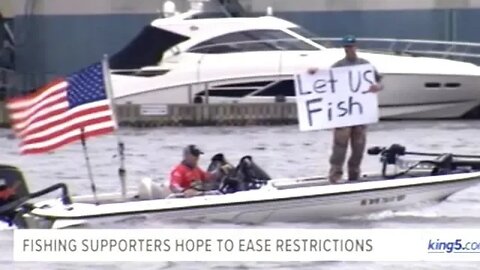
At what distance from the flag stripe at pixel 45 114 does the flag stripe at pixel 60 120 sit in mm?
34

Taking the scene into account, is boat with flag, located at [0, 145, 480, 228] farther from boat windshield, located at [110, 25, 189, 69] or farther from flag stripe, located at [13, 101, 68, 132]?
boat windshield, located at [110, 25, 189, 69]

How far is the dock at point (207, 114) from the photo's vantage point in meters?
38.4

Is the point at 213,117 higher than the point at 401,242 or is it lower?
lower

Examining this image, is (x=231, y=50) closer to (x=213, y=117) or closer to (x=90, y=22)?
(x=213, y=117)

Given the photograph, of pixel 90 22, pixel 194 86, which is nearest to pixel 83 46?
pixel 90 22

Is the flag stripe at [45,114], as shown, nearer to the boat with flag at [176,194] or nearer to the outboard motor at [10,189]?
the boat with flag at [176,194]

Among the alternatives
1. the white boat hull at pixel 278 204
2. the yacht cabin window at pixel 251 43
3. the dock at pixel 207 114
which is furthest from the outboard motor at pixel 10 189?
the yacht cabin window at pixel 251 43

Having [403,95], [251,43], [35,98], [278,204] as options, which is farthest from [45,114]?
[403,95]

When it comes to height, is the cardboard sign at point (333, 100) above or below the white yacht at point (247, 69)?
above

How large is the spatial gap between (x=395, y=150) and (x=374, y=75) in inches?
36.2

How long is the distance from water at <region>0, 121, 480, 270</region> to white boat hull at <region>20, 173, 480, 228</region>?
0.13 m

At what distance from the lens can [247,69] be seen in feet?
126

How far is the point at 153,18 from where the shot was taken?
4681cm

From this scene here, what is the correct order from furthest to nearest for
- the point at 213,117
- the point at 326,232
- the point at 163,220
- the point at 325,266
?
the point at 213,117
the point at 163,220
the point at 325,266
the point at 326,232
